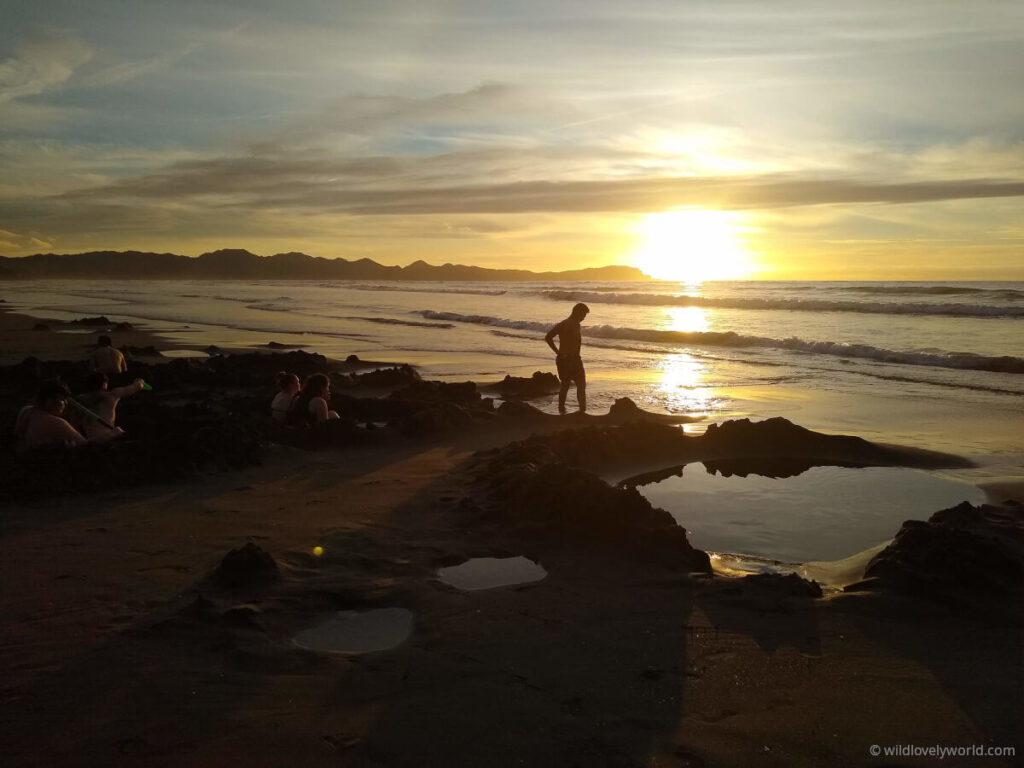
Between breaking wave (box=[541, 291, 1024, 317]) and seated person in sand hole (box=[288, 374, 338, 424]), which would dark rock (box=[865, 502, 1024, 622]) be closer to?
seated person in sand hole (box=[288, 374, 338, 424])

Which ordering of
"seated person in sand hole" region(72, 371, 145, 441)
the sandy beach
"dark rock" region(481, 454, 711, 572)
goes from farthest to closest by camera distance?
"seated person in sand hole" region(72, 371, 145, 441) < "dark rock" region(481, 454, 711, 572) < the sandy beach

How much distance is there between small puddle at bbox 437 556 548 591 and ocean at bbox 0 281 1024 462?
20.6ft

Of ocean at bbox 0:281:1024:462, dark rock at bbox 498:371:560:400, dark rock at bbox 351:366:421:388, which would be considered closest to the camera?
ocean at bbox 0:281:1024:462

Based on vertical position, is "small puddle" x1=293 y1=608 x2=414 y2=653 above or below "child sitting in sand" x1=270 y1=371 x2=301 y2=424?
below

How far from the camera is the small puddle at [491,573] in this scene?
202 inches

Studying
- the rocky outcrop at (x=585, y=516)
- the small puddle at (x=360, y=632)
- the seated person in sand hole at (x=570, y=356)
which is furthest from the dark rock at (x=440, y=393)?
the small puddle at (x=360, y=632)

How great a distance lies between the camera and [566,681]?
12.3ft

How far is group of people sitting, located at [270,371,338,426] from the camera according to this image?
32.6ft

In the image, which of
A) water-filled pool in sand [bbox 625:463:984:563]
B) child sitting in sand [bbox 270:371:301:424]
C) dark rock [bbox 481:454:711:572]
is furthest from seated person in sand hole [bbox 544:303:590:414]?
dark rock [bbox 481:454:711:572]

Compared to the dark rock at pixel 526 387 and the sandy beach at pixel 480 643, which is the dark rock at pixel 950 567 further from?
the dark rock at pixel 526 387

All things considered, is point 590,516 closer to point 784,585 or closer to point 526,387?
point 784,585

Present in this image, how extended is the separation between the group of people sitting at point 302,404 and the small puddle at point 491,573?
4809mm

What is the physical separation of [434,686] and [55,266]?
603ft

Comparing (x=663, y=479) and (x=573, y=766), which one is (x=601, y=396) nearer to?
(x=663, y=479)
